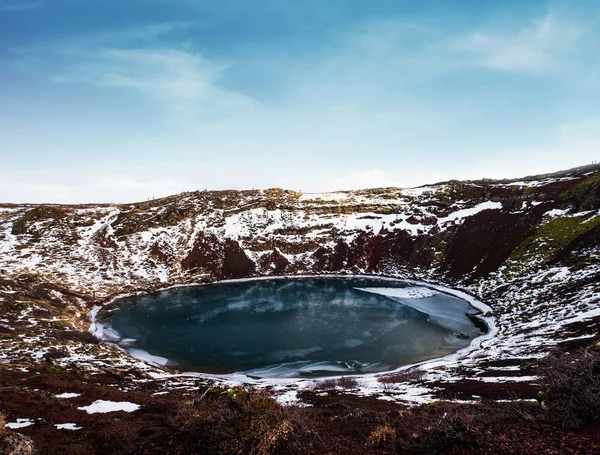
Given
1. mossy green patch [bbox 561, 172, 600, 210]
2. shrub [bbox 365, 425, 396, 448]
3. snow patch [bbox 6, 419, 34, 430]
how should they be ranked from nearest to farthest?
shrub [bbox 365, 425, 396, 448]
snow patch [bbox 6, 419, 34, 430]
mossy green patch [bbox 561, 172, 600, 210]

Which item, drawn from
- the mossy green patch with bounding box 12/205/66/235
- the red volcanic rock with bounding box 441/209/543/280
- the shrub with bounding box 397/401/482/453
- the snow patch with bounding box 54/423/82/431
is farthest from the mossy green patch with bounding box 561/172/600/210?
the mossy green patch with bounding box 12/205/66/235

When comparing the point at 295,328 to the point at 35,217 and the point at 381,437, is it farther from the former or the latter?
the point at 35,217

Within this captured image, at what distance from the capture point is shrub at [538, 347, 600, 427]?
8.78 metres

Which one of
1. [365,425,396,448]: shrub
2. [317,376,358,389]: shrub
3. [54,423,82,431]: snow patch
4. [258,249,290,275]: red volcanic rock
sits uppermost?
[365,425,396,448]: shrub

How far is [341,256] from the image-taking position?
284 feet

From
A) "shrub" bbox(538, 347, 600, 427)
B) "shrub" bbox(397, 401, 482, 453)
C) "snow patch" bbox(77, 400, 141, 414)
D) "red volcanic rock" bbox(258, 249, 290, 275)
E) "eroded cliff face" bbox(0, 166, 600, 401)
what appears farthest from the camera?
"red volcanic rock" bbox(258, 249, 290, 275)

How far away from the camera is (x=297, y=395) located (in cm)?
2536

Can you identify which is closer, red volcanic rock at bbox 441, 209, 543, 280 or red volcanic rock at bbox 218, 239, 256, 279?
red volcanic rock at bbox 441, 209, 543, 280

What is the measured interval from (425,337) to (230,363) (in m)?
25.8

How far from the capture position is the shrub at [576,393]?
8.78 meters

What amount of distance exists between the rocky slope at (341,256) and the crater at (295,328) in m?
4.44

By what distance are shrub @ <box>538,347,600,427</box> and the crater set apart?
27.6 m

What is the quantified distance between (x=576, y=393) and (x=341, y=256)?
254 ft

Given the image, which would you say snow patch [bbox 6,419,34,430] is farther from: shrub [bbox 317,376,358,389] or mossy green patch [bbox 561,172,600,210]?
mossy green patch [bbox 561,172,600,210]
